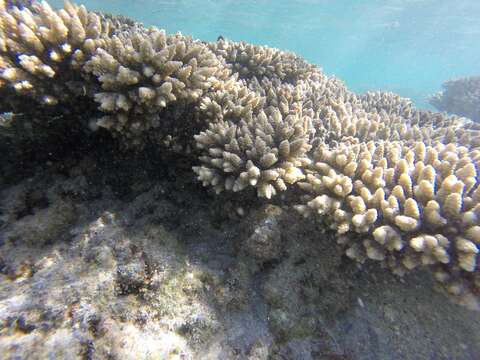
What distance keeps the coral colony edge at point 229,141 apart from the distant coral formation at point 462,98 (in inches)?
532

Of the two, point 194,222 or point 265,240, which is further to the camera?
point 194,222

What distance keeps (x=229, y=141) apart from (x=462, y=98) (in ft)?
52.3

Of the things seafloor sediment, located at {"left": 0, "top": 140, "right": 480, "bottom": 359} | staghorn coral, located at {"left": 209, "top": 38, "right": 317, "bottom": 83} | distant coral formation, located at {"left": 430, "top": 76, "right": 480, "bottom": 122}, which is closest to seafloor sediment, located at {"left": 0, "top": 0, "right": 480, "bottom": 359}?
seafloor sediment, located at {"left": 0, "top": 140, "right": 480, "bottom": 359}

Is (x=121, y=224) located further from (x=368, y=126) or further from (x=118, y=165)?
(x=368, y=126)

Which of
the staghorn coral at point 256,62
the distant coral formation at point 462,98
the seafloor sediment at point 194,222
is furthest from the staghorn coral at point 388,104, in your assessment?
the distant coral formation at point 462,98

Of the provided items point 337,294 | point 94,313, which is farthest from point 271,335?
point 94,313

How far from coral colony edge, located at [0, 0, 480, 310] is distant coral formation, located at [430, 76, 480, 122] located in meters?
13.5

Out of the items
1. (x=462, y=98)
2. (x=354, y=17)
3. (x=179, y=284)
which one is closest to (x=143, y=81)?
(x=179, y=284)

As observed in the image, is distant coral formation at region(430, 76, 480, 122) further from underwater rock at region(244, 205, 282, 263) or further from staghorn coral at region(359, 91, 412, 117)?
underwater rock at region(244, 205, 282, 263)

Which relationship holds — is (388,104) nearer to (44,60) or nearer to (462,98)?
(44,60)

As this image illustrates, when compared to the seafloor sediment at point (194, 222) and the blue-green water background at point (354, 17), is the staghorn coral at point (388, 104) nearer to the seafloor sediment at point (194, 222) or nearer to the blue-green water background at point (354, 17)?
the seafloor sediment at point (194, 222)

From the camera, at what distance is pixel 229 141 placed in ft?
9.63

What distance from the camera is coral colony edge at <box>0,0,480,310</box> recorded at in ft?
8.09

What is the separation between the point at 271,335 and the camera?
246 cm
